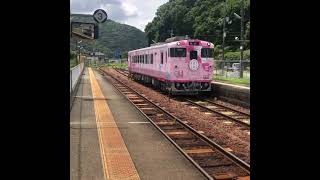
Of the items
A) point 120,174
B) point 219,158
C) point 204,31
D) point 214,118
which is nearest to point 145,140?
point 219,158

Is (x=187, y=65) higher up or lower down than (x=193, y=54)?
lower down

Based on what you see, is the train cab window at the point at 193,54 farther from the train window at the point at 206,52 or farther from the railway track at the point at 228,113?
the railway track at the point at 228,113

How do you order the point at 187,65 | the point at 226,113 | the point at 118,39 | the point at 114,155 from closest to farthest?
the point at 114,155 < the point at 226,113 < the point at 187,65 < the point at 118,39

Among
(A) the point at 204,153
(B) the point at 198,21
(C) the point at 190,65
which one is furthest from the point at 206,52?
(B) the point at 198,21

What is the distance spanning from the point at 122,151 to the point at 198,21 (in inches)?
3246

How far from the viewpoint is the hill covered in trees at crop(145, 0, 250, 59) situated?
77.4 meters

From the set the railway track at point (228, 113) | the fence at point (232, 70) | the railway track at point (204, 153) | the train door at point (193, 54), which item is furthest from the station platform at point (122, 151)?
the fence at point (232, 70)

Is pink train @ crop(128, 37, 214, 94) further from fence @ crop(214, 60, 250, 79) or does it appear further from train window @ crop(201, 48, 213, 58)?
fence @ crop(214, 60, 250, 79)

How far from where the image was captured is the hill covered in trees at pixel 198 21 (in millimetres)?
77438

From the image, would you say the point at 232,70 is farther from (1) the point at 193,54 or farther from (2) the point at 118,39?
(2) the point at 118,39

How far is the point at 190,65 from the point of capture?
22.2 metres

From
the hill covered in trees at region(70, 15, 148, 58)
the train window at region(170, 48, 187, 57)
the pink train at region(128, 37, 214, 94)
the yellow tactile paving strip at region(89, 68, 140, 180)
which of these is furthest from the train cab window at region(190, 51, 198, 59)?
the hill covered in trees at region(70, 15, 148, 58)
